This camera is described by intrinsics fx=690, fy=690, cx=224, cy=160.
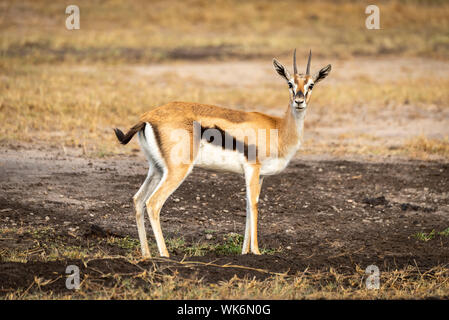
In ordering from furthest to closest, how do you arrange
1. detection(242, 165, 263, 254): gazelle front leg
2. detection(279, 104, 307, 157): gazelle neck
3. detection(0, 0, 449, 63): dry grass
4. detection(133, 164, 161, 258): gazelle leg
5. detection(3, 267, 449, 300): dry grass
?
detection(0, 0, 449, 63): dry grass < detection(279, 104, 307, 157): gazelle neck < detection(242, 165, 263, 254): gazelle front leg < detection(133, 164, 161, 258): gazelle leg < detection(3, 267, 449, 300): dry grass

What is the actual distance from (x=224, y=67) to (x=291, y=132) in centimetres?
1179

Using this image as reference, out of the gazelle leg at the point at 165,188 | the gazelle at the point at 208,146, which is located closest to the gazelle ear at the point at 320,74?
the gazelle at the point at 208,146

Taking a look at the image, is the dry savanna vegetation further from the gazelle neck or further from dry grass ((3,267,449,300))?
the gazelle neck

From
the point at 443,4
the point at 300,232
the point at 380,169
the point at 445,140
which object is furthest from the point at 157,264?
the point at 443,4

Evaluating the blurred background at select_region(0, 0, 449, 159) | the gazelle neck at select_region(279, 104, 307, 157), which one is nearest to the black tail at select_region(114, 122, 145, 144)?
the gazelle neck at select_region(279, 104, 307, 157)

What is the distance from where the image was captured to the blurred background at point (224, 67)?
12.5 meters

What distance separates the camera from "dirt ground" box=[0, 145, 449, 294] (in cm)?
626

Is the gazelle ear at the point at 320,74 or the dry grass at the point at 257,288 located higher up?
the gazelle ear at the point at 320,74

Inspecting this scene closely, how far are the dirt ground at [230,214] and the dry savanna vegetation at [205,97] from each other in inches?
2.0

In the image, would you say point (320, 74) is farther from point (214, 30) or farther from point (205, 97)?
point (214, 30)

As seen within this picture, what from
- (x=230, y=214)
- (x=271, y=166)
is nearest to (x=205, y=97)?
(x=230, y=214)

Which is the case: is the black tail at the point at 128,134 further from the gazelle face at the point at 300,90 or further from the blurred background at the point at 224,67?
the blurred background at the point at 224,67

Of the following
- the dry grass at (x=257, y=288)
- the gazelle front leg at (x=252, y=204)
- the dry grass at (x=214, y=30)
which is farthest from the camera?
the dry grass at (x=214, y=30)

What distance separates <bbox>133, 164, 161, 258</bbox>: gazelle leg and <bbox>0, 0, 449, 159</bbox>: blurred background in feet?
13.8
